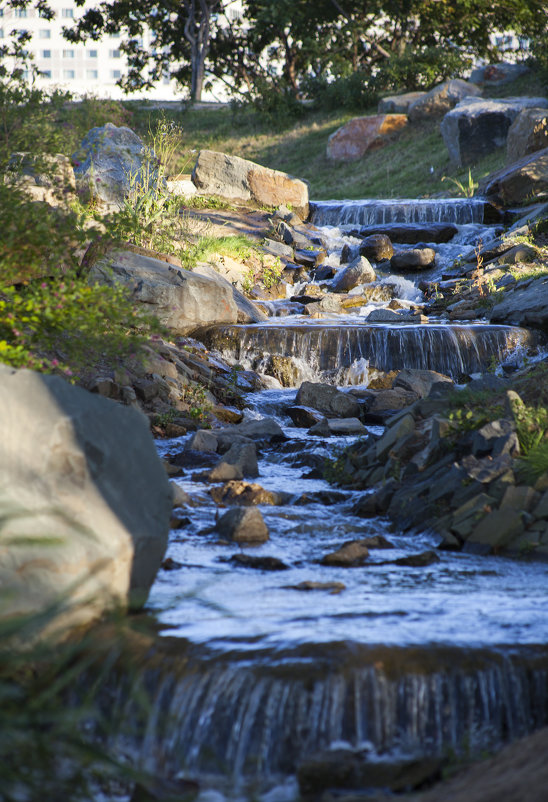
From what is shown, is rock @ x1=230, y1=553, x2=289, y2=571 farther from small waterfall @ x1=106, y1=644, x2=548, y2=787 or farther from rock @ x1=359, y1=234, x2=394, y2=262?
rock @ x1=359, y1=234, x2=394, y2=262

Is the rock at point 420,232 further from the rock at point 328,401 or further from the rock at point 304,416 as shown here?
the rock at point 304,416

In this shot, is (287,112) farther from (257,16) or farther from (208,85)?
(208,85)

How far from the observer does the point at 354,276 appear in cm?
1683

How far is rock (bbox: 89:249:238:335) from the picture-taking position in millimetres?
11695

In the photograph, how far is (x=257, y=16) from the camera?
116ft

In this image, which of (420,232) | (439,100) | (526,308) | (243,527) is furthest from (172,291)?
(439,100)

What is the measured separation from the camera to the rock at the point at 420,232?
19.6m

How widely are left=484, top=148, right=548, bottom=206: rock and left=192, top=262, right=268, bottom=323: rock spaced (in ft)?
33.3

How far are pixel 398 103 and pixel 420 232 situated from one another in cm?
1410

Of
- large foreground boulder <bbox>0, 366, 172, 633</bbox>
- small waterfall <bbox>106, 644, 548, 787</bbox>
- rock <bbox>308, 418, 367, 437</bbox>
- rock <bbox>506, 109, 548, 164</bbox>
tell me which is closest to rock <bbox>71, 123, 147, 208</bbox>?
rock <bbox>308, 418, 367, 437</bbox>

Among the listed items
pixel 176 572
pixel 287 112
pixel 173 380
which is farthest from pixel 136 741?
pixel 287 112

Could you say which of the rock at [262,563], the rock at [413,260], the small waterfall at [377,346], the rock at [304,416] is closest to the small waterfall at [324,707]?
the rock at [262,563]

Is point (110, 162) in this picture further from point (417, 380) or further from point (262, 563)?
point (262, 563)

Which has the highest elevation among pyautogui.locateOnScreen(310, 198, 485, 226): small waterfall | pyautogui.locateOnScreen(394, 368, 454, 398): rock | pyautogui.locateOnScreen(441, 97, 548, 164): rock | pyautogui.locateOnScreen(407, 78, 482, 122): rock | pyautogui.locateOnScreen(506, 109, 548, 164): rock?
pyautogui.locateOnScreen(407, 78, 482, 122): rock
